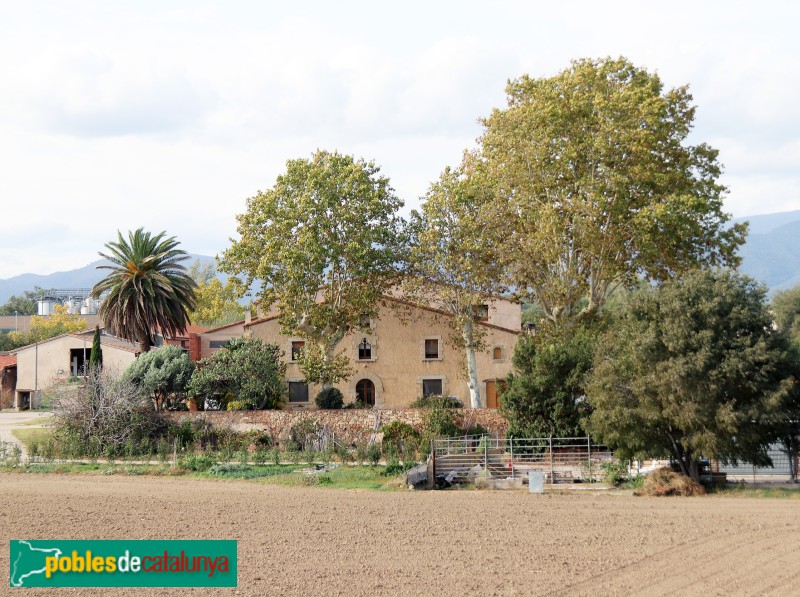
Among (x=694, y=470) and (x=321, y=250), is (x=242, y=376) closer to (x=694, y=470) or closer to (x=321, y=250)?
(x=321, y=250)

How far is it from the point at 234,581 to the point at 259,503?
11.6 metres

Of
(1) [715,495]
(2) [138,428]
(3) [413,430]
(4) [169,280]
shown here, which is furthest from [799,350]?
(4) [169,280]

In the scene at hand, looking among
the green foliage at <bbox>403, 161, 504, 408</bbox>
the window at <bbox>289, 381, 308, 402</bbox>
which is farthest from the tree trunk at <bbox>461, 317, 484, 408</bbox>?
the window at <bbox>289, 381, 308, 402</bbox>

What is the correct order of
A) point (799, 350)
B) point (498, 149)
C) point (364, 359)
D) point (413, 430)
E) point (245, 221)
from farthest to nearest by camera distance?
1. point (364, 359)
2. point (245, 221)
3. point (498, 149)
4. point (413, 430)
5. point (799, 350)

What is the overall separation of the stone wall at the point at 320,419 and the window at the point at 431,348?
961 centimetres

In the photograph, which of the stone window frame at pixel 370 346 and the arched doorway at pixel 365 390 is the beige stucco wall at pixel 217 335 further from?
the arched doorway at pixel 365 390

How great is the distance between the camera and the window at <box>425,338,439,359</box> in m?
54.5

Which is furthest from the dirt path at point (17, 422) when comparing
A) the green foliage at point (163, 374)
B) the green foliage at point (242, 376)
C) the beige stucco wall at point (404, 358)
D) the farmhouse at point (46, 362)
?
A: the beige stucco wall at point (404, 358)

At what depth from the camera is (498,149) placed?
4691 cm

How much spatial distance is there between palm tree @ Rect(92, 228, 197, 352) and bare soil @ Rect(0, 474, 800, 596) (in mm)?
18044

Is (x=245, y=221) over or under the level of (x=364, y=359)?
over

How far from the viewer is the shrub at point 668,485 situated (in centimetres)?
3155

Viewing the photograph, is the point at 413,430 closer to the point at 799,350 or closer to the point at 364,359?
the point at 364,359

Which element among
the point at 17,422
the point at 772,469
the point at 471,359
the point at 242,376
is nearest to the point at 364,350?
the point at 471,359
